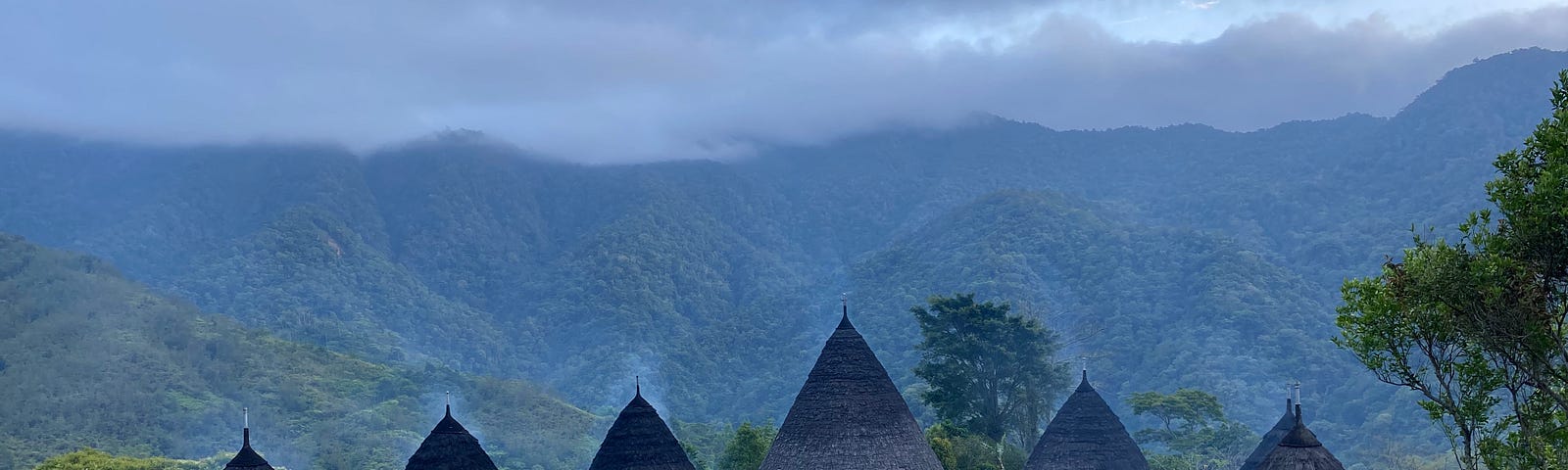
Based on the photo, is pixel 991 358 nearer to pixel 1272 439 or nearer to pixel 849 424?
pixel 1272 439

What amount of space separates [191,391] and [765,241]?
5684cm

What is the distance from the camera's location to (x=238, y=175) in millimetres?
101625

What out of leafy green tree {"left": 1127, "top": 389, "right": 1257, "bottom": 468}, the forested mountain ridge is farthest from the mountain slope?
leafy green tree {"left": 1127, "top": 389, "right": 1257, "bottom": 468}

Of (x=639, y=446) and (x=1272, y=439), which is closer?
(x=639, y=446)

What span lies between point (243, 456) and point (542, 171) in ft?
336

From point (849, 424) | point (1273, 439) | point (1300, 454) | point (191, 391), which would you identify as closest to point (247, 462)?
point (849, 424)

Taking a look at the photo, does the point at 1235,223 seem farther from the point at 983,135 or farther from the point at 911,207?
the point at 983,135

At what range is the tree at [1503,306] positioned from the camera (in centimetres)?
932

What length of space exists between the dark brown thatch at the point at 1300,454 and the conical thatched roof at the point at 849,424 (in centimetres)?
483

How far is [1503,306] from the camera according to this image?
961cm

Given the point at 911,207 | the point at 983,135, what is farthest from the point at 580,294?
the point at 983,135

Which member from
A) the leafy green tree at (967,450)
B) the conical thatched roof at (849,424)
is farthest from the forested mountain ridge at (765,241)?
the conical thatched roof at (849,424)

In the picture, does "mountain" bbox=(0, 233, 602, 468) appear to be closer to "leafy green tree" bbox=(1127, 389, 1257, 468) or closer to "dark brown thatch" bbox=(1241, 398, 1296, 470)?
"leafy green tree" bbox=(1127, 389, 1257, 468)

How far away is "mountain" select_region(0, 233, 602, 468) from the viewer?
52.5 metres
